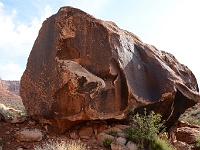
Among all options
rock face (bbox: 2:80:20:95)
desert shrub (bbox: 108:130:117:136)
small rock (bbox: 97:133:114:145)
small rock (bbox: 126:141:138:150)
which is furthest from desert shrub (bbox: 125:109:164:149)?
rock face (bbox: 2:80:20:95)

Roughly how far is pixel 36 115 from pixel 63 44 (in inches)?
129

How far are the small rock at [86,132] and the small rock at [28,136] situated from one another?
1.62m

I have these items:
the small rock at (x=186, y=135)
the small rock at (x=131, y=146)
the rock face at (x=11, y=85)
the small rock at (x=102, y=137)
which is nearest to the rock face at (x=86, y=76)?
the small rock at (x=102, y=137)

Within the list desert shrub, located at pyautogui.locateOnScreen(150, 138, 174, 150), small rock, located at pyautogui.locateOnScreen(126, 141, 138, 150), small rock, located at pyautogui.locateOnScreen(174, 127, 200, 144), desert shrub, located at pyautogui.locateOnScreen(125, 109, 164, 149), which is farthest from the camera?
small rock, located at pyautogui.locateOnScreen(174, 127, 200, 144)

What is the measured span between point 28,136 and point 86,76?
330 cm

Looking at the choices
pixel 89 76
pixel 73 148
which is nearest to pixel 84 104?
pixel 89 76

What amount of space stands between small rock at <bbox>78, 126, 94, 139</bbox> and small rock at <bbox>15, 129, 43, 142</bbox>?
5.30 feet

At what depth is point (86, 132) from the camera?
35.7 feet

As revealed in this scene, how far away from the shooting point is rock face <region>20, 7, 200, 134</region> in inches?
401

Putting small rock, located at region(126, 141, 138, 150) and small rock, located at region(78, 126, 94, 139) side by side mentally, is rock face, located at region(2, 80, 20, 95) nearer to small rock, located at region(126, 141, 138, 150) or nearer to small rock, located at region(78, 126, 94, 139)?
small rock, located at region(78, 126, 94, 139)

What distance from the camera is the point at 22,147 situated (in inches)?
392

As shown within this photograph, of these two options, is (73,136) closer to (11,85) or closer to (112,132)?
(112,132)

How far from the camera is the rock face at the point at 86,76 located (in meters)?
10.2

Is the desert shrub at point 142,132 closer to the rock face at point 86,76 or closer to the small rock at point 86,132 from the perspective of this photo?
the rock face at point 86,76
